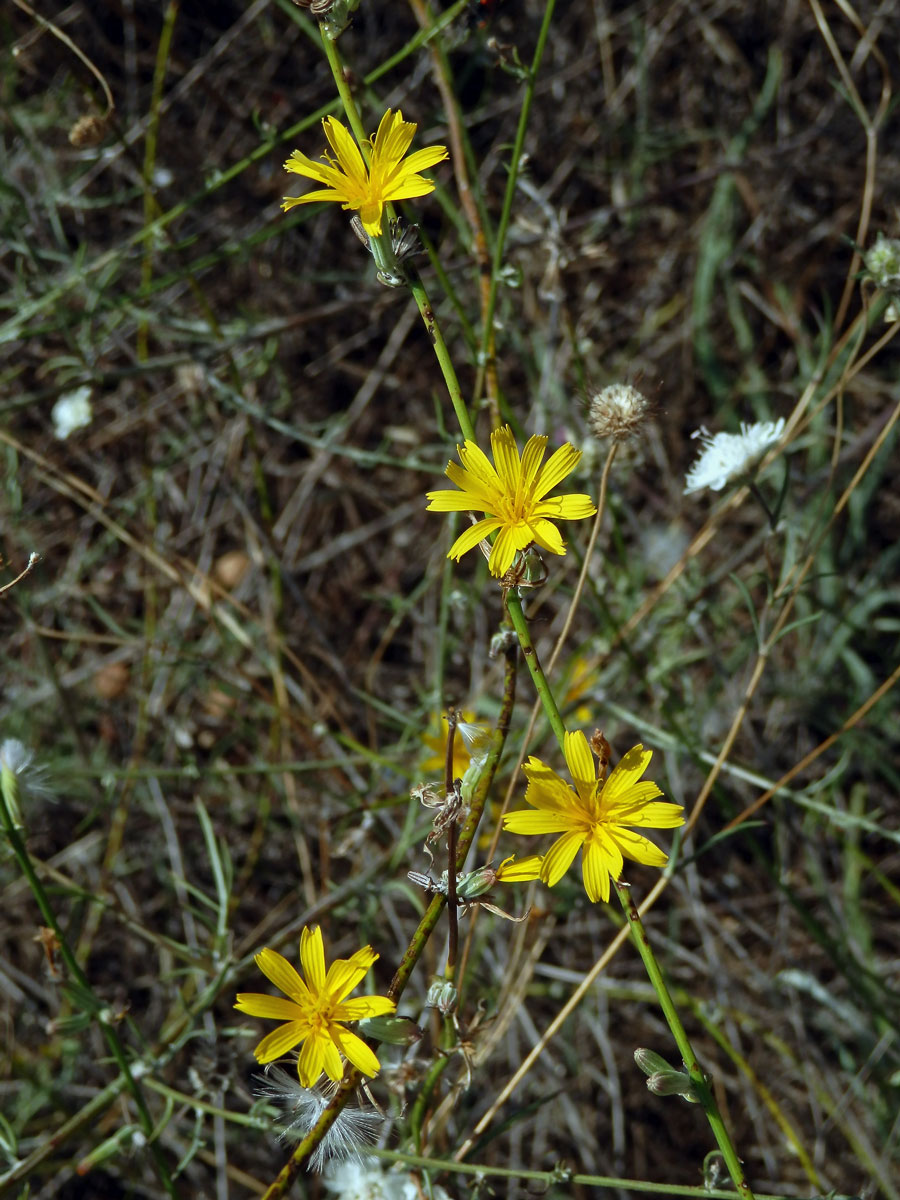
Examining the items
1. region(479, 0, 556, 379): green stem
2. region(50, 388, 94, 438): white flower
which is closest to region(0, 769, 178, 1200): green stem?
region(479, 0, 556, 379): green stem

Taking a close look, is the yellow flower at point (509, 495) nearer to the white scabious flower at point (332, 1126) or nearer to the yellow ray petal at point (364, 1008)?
the yellow ray petal at point (364, 1008)

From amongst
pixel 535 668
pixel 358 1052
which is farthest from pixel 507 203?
pixel 358 1052

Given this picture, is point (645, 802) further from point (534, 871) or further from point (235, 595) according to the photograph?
point (235, 595)

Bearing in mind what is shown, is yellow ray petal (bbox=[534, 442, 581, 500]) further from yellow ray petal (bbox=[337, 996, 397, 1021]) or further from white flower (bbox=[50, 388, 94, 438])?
white flower (bbox=[50, 388, 94, 438])

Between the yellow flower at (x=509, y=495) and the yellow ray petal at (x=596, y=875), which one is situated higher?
the yellow flower at (x=509, y=495)

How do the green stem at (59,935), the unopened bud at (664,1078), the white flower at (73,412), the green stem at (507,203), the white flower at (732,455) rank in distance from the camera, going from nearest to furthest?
the unopened bud at (664,1078) → the green stem at (59,935) → the green stem at (507,203) → the white flower at (732,455) → the white flower at (73,412)

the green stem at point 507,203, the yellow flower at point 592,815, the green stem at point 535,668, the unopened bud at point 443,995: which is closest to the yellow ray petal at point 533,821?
the yellow flower at point 592,815
